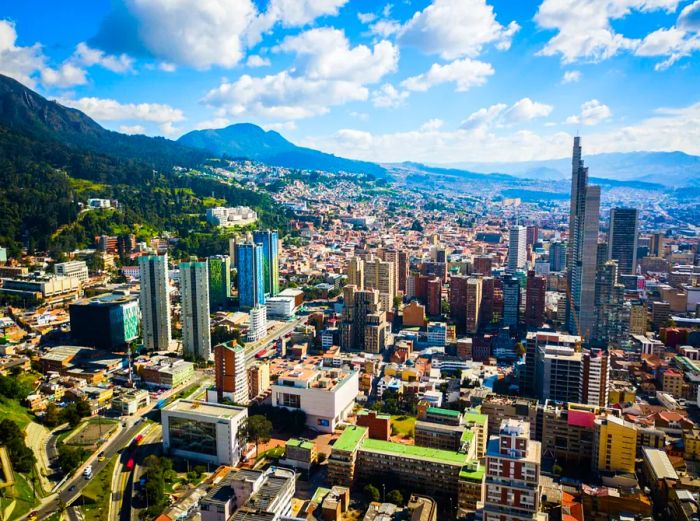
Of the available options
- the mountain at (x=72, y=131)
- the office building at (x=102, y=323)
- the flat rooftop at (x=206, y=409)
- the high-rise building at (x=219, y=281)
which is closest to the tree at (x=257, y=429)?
the flat rooftop at (x=206, y=409)

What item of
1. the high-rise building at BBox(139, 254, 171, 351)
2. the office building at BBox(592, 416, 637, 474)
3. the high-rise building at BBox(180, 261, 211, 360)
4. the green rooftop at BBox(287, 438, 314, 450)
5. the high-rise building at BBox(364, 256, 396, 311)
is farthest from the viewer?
the high-rise building at BBox(364, 256, 396, 311)

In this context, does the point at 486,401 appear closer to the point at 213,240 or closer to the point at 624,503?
the point at 624,503

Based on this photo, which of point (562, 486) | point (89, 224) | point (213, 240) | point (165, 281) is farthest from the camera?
point (213, 240)

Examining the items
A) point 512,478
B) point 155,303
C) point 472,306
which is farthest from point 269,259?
point 512,478

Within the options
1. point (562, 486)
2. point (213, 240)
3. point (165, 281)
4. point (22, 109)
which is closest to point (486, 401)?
point (562, 486)

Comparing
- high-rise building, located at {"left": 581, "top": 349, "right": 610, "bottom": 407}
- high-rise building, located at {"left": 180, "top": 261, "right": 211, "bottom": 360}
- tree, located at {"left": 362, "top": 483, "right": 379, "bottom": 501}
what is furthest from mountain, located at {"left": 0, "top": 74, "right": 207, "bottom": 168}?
high-rise building, located at {"left": 581, "top": 349, "right": 610, "bottom": 407}

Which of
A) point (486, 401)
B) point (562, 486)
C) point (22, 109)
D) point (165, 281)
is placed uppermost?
point (22, 109)

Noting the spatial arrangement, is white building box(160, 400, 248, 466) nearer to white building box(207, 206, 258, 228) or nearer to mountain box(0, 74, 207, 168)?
white building box(207, 206, 258, 228)

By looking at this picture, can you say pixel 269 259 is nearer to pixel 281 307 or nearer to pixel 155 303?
pixel 281 307
